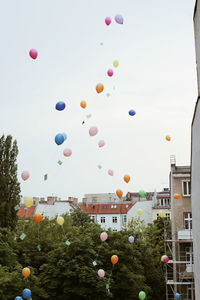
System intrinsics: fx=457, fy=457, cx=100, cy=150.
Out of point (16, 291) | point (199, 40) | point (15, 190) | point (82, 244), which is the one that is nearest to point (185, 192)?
point (82, 244)

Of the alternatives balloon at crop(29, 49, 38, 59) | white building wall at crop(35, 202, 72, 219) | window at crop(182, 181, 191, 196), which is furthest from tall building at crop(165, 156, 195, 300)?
white building wall at crop(35, 202, 72, 219)

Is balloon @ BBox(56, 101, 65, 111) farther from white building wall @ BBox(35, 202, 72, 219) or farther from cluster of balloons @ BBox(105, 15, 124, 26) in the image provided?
white building wall @ BBox(35, 202, 72, 219)

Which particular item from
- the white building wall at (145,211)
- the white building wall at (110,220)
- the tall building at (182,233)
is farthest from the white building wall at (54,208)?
the tall building at (182,233)

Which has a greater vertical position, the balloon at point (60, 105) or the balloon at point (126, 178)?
the balloon at point (60, 105)

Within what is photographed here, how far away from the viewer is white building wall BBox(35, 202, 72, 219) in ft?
207

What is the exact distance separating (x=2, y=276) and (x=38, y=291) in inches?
142

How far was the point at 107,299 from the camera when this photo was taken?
23.8 meters

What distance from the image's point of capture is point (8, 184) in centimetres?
2747

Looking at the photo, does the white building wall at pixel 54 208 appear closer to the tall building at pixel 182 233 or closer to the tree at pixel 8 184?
the tree at pixel 8 184

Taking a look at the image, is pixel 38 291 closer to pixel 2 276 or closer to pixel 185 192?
pixel 2 276

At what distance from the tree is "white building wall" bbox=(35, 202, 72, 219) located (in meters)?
34.8

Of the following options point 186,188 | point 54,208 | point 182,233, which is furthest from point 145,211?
point 182,233

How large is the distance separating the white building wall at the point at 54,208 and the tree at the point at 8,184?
34813mm

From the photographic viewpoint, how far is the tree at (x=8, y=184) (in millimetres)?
26719
